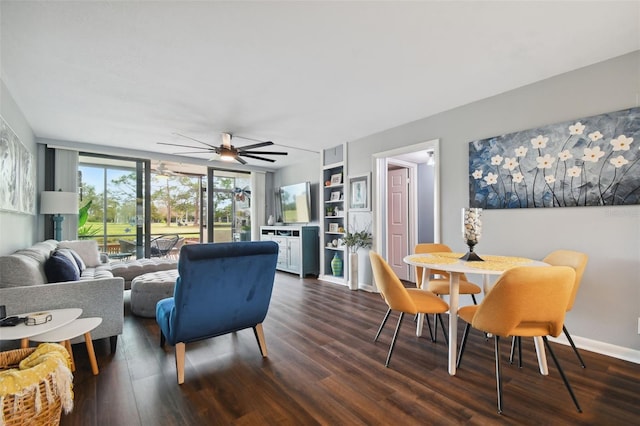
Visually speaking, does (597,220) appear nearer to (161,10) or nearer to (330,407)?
(330,407)

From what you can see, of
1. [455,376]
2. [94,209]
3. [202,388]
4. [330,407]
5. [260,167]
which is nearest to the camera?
[330,407]

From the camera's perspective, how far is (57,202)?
4.13m

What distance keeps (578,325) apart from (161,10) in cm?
403

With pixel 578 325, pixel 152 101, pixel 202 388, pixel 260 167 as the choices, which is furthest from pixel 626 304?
pixel 260 167

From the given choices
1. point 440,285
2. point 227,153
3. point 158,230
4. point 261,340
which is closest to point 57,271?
point 261,340

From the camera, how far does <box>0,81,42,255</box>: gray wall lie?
2705 millimetres

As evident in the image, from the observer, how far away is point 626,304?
7.45ft

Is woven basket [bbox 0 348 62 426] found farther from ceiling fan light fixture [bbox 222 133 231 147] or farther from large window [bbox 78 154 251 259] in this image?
large window [bbox 78 154 251 259]

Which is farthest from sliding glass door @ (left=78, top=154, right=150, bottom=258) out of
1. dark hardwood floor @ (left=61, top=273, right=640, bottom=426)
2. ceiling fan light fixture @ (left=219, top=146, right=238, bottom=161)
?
dark hardwood floor @ (left=61, top=273, right=640, bottom=426)

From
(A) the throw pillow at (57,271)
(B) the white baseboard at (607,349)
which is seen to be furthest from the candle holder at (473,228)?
(A) the throw pillow at (57,271)

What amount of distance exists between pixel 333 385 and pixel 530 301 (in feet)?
4.27

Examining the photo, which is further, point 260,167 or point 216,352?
point 260,167

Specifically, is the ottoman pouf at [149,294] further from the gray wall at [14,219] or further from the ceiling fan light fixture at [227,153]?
the ceiling fan light fixture at [227,153]

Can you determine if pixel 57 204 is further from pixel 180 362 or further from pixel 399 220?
pixel 399 220
